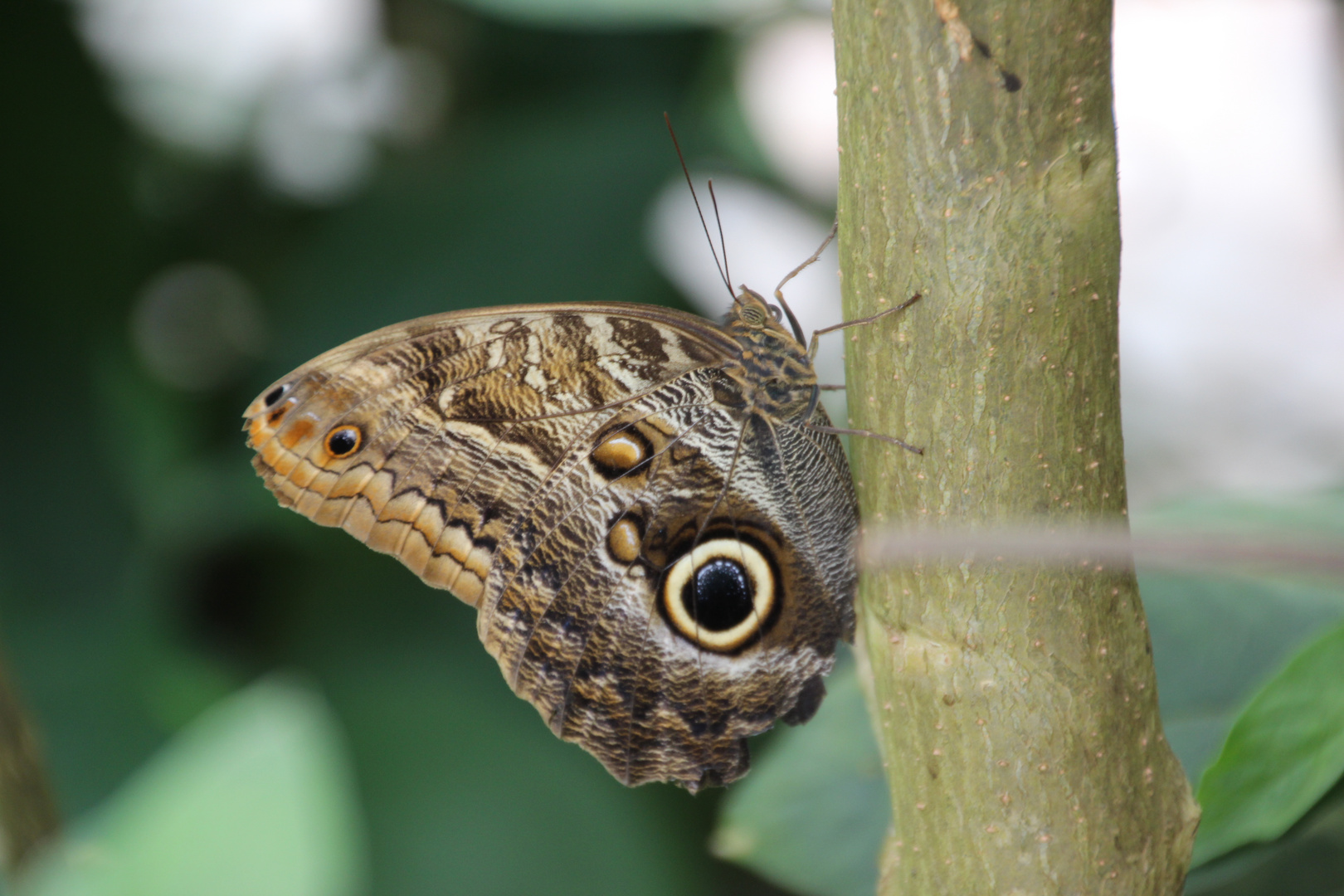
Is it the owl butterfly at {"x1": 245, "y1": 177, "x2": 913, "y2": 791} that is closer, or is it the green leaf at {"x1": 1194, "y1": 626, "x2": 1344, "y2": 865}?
the green leaf at {"x1": 1194, "y1": 626, "x2": 1344, "y2": 865}

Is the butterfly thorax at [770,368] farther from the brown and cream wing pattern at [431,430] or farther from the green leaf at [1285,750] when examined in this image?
the green leaf at [1285,750]

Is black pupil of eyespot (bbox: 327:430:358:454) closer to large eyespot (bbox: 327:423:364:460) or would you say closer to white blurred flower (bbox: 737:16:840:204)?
large eyespot (bbox: 327:423:364:460)

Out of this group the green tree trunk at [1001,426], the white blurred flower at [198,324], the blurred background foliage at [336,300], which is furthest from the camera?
the white blurred flower at [198,324]

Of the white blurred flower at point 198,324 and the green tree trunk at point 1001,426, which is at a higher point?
the white blurred flower at point 198,324

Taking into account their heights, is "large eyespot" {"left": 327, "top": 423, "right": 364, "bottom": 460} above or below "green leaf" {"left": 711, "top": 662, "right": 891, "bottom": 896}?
above

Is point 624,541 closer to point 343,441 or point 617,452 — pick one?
point 617,452

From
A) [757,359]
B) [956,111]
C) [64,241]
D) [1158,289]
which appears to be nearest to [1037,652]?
[956,111]

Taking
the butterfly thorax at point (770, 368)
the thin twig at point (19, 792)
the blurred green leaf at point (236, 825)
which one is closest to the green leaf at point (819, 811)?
the butterfly thorax at point (770, 368)

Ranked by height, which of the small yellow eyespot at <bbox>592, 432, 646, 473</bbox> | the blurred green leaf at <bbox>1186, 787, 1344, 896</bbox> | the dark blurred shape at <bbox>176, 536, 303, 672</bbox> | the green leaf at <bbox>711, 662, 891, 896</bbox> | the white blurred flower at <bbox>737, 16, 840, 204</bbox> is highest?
the white blurred flower at <bbox>737, 16, 840, 204</bbox>

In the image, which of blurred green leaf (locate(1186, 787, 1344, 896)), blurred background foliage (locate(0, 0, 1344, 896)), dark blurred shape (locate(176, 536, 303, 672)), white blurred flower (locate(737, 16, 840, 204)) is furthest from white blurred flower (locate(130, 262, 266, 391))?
blurred green leaf (locate(1186, 787, 1344, 896))
